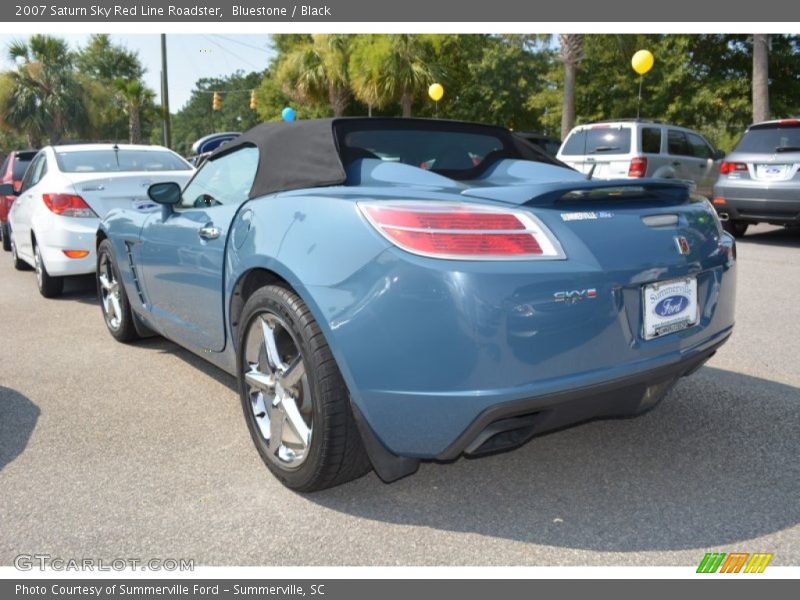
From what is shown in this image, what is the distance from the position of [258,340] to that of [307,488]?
0.65 metres

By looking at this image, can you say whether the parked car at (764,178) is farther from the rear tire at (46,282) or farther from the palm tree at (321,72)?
the palm tree at (321,72)

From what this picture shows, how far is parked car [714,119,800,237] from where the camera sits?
9.62 meters

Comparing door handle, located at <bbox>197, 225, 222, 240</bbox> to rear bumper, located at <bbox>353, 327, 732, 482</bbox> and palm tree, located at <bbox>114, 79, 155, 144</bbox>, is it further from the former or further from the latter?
palm tree, located at <bbox>114, 79, 155, 144</bbox>

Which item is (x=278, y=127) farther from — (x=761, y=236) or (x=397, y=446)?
(x=761, y=236)

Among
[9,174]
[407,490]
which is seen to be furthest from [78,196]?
[9,174]

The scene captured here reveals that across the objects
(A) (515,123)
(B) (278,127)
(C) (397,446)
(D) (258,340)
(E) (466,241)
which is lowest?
(C) (397,446)

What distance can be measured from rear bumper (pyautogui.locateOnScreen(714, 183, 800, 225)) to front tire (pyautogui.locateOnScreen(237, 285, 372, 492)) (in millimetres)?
8785

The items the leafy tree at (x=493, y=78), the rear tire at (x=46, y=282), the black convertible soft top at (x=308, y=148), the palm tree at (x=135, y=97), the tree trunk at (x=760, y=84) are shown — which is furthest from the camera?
the palm tree at (x=135, y=97)

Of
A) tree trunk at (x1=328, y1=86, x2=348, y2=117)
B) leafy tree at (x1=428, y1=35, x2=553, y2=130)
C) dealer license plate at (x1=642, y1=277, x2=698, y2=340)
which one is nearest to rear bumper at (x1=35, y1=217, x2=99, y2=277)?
dealer license plate at (x1=642, y1=277, x2=698, y2=340)

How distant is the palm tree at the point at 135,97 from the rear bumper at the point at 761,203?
35443 millimetres

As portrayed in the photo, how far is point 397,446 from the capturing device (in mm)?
2439

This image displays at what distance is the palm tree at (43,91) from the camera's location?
137 ft

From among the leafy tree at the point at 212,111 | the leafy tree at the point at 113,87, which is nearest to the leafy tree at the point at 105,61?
the leafy tree at the point at 113,87

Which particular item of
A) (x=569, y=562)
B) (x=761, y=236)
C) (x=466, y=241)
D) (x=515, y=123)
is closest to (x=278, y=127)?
(x=466, y=241)
